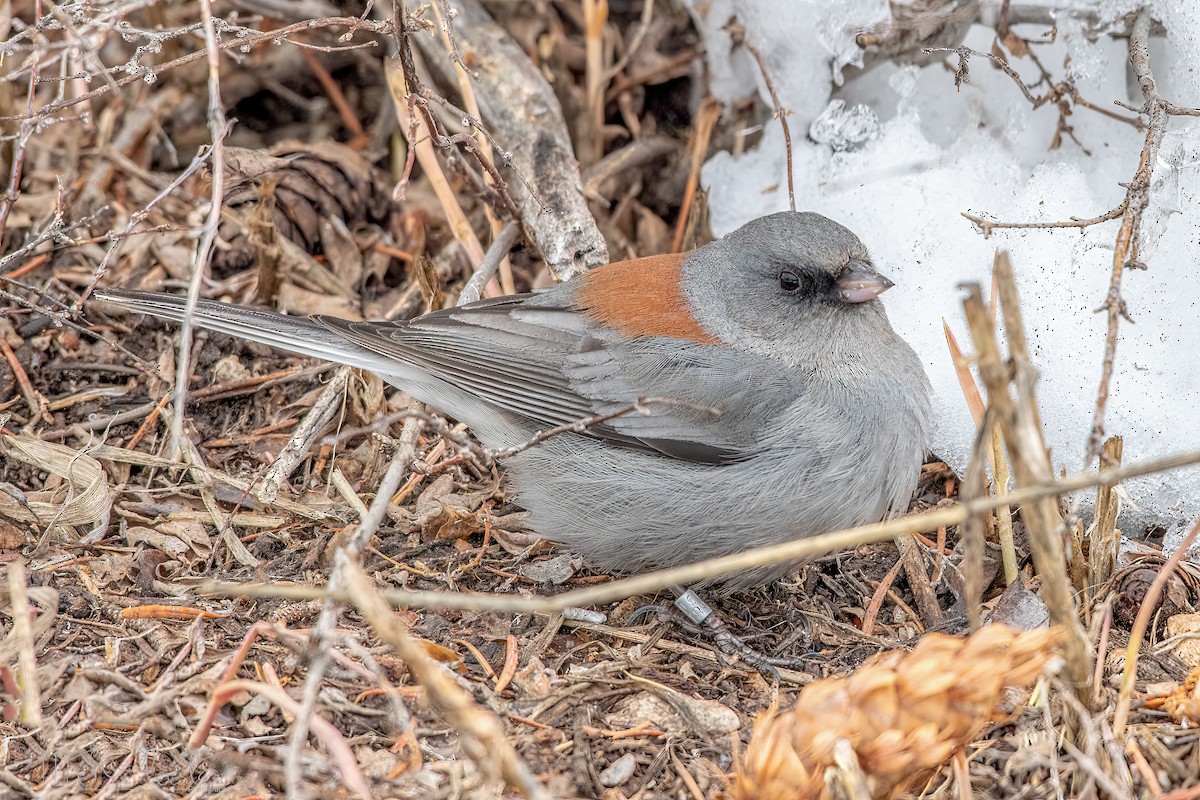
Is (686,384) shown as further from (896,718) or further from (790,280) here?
(896,718)

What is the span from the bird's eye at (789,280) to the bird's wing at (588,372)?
25 cm

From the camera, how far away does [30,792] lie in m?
2.15

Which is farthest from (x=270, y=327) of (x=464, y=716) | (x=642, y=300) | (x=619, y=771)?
(x=464, y=716)

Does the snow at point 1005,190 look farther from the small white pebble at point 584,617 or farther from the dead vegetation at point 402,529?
the small white pebble at point 584,617

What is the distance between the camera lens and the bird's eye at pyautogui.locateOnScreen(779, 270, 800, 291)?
312 cm

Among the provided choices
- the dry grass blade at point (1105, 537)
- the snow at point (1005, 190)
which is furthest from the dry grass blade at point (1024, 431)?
the snow at point (1005, 190)

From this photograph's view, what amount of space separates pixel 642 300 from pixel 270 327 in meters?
1.06

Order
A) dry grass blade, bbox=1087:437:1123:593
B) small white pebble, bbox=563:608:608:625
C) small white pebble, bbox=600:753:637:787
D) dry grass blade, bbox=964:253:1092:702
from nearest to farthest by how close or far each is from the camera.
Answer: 1. dry grass blade, bbox=964:253:1092:702
2. small white pebble, bbox=600:753:637:787
3. dry grass blade, bbox=1087:437:1123:593
4. small white pebble, bbox=563:608:608:625

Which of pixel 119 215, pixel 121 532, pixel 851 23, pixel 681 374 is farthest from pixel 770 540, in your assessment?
pixel 119 215

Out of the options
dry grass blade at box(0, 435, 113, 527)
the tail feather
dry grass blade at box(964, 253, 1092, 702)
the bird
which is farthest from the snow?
dry grass blade at box(0, 435, 113, 527)

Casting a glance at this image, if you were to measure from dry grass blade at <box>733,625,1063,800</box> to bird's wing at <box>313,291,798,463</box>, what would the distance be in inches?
40.8

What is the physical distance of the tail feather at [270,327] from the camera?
311cm

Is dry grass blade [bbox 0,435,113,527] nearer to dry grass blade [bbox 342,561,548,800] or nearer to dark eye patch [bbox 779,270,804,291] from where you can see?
dry grass blade [bbox 342,561,548,800]

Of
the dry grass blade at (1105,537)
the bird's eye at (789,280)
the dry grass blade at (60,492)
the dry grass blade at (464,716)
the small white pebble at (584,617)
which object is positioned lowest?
the small white pebble at (584,617)
